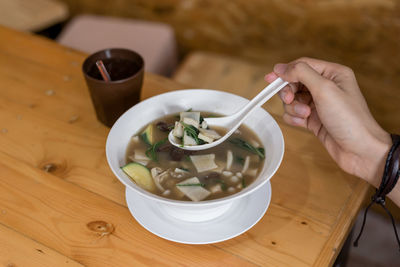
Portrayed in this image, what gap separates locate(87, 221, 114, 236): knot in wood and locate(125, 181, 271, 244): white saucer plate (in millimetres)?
66

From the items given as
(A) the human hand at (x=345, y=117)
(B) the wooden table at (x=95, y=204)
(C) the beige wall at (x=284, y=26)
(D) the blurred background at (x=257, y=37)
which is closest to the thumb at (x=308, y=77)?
(A) the human hand at (x=345, y=117)

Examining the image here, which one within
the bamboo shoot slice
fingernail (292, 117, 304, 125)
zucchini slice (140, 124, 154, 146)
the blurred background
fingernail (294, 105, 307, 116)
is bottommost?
the blurred background

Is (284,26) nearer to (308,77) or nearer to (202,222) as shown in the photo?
(308,77)

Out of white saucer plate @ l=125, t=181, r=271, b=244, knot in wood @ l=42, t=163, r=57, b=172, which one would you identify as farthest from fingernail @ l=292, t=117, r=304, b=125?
knot in wood @ l=42, t=163, r=57, b=172

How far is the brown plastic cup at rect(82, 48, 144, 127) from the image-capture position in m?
1.19

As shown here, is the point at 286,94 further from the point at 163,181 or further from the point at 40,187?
the point at 40,187

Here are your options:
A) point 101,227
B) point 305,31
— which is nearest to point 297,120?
point 101,227

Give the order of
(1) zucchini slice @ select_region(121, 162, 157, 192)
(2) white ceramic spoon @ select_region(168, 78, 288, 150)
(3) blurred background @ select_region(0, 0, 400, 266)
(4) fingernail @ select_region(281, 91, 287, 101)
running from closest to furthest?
(1) zucchini slice @ select_region(121, 162, 157, 192)
(2) white ceramic spoon @ select_region(168, 78, 288, 150)
(4) fingernail @ select_region(281, 91, 287, 101)
(3) blurred background @ select_region(0, 0, 400, 266)

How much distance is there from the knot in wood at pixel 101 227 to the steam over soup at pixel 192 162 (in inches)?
6.0

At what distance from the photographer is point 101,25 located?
2.52 metres

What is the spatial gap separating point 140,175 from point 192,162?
5.4 inches

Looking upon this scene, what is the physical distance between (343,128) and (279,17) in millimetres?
1672

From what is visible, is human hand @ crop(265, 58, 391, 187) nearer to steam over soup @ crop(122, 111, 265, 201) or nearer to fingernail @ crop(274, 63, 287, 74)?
fingernail @ crop(274, 63, 287, 74)

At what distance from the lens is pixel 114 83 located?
1.18m
